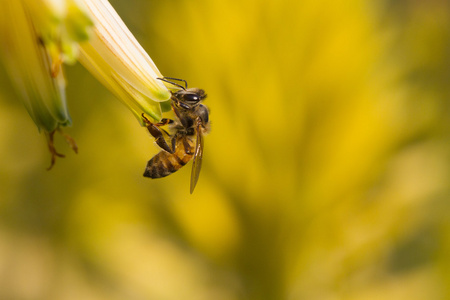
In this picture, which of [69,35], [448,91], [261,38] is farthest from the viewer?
[448,91]

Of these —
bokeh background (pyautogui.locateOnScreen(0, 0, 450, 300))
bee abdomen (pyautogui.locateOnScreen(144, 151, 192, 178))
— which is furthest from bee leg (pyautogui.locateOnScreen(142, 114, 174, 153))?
bokeh background (pyautogui.locateOnScreen(0, 0, 450, 300))

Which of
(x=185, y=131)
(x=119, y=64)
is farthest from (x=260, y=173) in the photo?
(x=119, y=64)

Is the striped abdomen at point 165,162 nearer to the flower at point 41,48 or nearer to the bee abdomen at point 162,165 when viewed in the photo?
the bee abdomen at point 162,165

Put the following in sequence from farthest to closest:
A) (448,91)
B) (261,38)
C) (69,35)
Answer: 1. (448,91)
2. (261,38)
3. (69,35)

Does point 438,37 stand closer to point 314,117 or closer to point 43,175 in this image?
point 314,117

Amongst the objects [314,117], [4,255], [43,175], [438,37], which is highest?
[438,37]

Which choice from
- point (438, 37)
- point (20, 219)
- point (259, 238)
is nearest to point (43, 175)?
point (20, 219)

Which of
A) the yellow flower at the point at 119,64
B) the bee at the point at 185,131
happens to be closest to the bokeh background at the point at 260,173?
the bee at the point at 185,131
